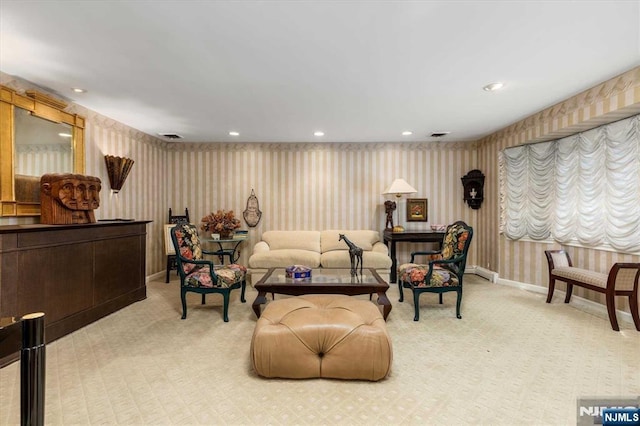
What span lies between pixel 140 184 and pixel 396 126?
4417 millimetres

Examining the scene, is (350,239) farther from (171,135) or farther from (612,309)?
(171,135)

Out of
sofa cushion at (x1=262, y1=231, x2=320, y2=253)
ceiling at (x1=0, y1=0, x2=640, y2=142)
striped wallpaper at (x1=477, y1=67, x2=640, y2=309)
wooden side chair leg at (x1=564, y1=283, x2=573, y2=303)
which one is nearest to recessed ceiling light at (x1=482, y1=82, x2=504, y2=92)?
ceiling at (x1=0, y1=0, x2=640, y2=142)

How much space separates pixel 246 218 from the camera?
19.4ft

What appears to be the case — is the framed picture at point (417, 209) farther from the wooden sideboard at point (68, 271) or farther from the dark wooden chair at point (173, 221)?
the wooden sideboard at point (68, 271)

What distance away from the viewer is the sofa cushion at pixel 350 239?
18.0 ft

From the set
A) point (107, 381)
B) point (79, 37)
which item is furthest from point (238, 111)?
point (107, 381)

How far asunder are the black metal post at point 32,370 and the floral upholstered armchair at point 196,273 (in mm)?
2548

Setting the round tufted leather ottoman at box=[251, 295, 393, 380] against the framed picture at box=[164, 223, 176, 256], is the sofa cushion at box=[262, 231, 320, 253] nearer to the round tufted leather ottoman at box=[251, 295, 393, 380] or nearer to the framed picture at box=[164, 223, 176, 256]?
the framed picture at box=[164, 223, 176, 256]

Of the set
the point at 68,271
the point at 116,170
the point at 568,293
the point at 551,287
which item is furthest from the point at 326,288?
the point at 116,170

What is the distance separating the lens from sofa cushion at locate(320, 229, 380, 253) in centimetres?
547

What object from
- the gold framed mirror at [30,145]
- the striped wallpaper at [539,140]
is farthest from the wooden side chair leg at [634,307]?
the gold framed mirror at [30,145]

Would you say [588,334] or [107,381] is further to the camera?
[588,334]

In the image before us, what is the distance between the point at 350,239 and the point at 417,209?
1491 mm

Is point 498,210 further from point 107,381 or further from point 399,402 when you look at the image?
point 107,381
